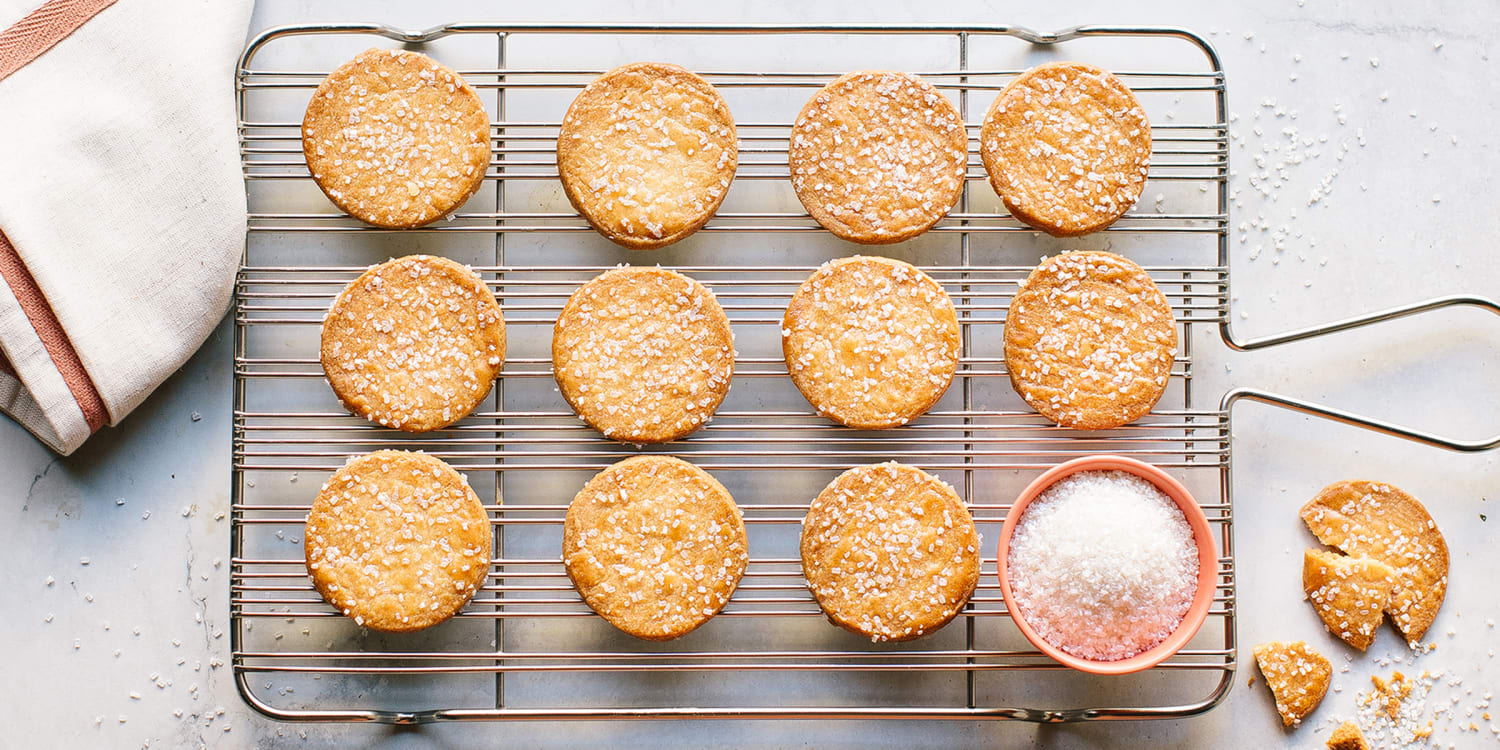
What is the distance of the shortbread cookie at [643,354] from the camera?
253 centimetres

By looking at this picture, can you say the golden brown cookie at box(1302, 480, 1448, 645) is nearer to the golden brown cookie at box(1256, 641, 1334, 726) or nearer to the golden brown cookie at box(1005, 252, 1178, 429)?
the golden brown cookie at box(1256, 641, 1334, 726)

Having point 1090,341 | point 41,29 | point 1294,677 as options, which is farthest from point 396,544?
point 1294,677

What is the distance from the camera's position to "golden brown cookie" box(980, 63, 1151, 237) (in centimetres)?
259

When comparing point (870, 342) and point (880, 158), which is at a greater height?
point (880, 158)

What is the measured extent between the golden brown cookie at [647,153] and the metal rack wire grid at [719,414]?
118 mm

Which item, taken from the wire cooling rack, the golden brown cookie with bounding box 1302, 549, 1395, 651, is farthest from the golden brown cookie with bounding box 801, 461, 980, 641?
the golden brown cookie with bounding box 1302, 549, 1395, 651

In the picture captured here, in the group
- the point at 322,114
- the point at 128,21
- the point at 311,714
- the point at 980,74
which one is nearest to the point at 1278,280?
Answer: the point at 980,74

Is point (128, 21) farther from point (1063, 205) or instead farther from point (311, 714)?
point (1063, 205)

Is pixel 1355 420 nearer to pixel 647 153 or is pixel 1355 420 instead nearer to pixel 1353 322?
pixel 1353 322

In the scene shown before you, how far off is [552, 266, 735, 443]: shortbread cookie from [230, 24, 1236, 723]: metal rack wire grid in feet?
0.46

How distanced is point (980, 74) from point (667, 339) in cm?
108

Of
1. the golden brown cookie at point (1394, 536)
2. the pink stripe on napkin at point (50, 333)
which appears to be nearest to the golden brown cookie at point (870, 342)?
the golden brown cookie at point (1394, 536)

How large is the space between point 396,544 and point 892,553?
1.27m

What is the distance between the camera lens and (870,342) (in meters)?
2.54
